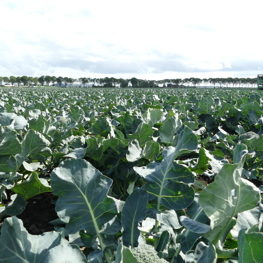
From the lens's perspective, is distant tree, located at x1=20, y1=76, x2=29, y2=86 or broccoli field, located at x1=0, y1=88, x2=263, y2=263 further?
distant tree, located at x1=20, y1=76, x2=29, y2=86

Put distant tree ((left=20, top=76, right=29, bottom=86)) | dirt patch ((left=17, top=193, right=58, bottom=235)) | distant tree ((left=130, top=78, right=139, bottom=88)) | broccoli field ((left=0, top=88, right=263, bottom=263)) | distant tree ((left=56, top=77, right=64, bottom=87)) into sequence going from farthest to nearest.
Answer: distant tree ((left=20, top=76, right=29, bottom=86)) → distant tree ((left=56, top=77, right=64, bottom=87)) → distant tree ((left=130, top=78, right=139, bottom=88)) → dirt patch ((left=17, top=193, right=58, bottom=235)) → broccoli field ((left=0, top=88, right=263, bottom=263))

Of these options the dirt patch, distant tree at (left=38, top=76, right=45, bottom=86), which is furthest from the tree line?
the dirt patch

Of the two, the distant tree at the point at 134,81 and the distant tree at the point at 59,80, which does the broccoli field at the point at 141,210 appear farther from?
the distant tree at the point at 59,80

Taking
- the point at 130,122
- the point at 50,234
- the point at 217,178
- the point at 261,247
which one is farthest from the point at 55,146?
the point at 261,247

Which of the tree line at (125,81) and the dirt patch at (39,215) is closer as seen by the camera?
the dirt patch at (39,215)

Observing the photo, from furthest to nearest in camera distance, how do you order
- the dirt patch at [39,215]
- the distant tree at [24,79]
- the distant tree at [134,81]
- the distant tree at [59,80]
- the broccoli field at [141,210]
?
the distant tree at [24,79] < the distant tree at [59,80] < the distant tree at [134,81] < the dirt patch at [39,215] < the broccoli field at [141,210]

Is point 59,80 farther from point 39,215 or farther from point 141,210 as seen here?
point 141,210

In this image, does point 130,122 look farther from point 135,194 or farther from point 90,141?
point 135,194

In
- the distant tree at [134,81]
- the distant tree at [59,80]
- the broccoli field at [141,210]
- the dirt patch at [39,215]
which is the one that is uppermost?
the distant tree at [59,80]

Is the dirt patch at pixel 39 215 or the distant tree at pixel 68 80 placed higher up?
the distant tree at pixel 68 80

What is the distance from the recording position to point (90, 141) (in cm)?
232

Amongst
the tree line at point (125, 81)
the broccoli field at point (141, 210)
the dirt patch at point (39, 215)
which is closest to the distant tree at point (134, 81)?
the tree line at point (125, 81)

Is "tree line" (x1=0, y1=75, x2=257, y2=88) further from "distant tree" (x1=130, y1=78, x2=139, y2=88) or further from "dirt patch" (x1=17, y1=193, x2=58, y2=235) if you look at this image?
"dirt patch" (x1=17, y1=193, x2=58, y2=235)

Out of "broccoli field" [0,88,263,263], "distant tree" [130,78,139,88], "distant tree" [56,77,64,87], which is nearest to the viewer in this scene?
"broccoli field" [0,88,263,263]
